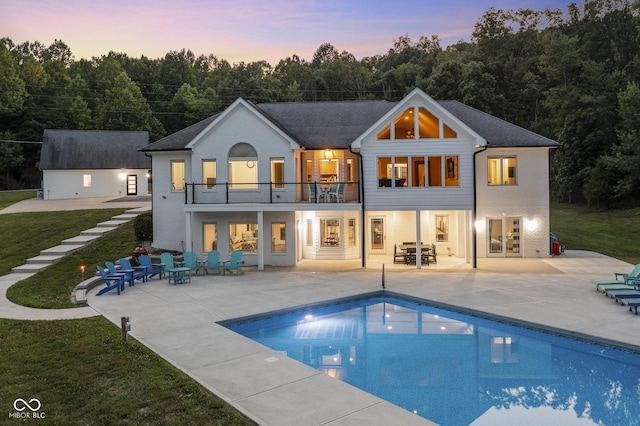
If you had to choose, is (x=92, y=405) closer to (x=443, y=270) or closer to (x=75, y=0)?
(x=443, y=270)

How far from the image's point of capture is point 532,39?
62.4m

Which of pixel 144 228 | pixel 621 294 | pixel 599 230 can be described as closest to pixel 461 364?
pixel 621 294

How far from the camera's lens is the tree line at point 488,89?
148 ft

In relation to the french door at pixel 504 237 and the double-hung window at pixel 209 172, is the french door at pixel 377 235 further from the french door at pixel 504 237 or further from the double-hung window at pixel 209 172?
the double-hung window at pixel 209 172

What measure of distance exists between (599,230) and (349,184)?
22.3 metres

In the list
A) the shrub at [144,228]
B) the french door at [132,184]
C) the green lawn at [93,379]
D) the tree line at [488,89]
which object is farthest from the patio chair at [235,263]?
the tree line at [488,89]

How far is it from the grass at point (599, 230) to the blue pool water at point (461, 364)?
557 inches

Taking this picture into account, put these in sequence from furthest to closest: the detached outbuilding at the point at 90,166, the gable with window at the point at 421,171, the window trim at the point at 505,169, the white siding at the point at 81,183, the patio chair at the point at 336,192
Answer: the detached outbuilding at the point at 90,166, the white siding at the point at 81,183, the window trim at the point at 505,169, the patio chair at the point at 336,192, the gable with window at the point at 421,171

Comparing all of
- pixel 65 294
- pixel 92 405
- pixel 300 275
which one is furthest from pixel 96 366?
pixel 300 275

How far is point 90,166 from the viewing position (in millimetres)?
40031

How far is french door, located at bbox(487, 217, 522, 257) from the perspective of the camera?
2333 cm

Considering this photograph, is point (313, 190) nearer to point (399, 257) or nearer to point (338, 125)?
point (338, 125)

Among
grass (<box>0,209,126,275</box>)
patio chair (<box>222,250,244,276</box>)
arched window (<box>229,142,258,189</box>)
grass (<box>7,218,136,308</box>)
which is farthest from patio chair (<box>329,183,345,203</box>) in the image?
grass (<box>0,209,126,275</box>)

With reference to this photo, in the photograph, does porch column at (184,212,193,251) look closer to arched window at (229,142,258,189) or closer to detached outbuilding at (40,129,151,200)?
arched window at (229,142,258,189)
